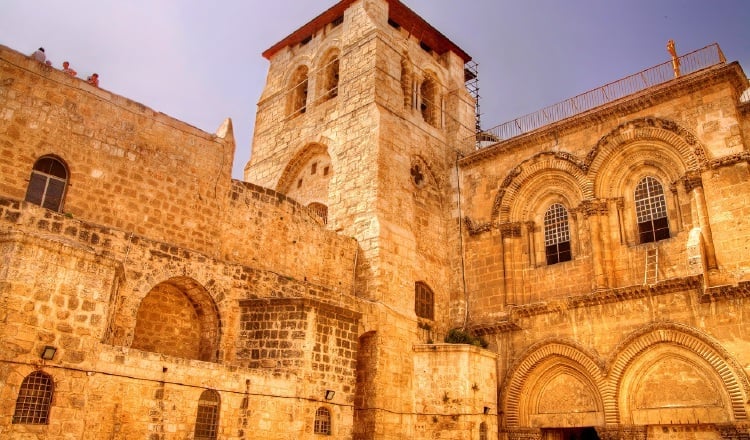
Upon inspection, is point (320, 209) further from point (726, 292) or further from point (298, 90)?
point (726, 292)

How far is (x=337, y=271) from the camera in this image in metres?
16.1

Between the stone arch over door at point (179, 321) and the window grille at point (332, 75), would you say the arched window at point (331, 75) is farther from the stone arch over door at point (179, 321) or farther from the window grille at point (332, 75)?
the stone arch over door at point (179, 321)

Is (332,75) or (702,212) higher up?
(332,75)

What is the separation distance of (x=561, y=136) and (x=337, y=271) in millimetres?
7042

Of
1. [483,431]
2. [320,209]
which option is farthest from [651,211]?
[320,209]

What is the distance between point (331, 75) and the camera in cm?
2153

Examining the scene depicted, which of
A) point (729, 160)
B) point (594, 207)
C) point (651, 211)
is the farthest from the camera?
point (594, 207)

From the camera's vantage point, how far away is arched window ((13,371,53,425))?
337 inches

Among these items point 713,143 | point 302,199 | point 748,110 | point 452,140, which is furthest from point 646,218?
point 302,199

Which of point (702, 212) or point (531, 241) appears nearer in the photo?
point (702, 212)

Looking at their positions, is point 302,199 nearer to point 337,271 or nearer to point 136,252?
point 337,271

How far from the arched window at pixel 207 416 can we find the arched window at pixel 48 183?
452 cm

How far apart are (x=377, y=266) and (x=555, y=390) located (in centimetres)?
523

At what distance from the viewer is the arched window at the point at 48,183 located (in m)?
11.8
